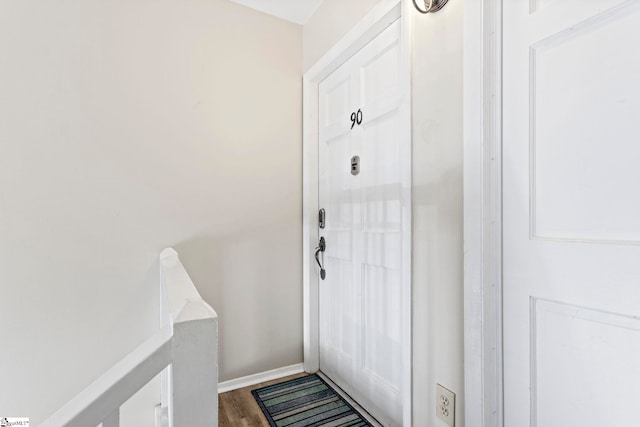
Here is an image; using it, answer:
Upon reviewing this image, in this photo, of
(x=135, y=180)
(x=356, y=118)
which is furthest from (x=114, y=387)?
(x=356, y=118)

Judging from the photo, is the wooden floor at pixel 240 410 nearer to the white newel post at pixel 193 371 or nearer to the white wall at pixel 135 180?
the white wall at pixel 135 180

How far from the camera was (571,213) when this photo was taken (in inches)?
33.9

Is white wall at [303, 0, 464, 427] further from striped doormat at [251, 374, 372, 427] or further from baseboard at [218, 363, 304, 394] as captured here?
baseboard at [218, 363, 304, 394]

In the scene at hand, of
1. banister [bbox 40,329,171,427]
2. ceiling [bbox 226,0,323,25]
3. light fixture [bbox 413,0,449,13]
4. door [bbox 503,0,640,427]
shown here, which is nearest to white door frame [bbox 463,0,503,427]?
door [bbox 503,0,640,427]

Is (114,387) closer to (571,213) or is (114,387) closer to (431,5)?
(571,213)

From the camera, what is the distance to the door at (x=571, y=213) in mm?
764

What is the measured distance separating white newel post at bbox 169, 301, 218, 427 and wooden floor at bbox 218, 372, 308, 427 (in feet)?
3.86

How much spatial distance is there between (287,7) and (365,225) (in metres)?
1.42

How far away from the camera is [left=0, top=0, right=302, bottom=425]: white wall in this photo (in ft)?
4.94

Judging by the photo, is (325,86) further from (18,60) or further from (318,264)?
(18,60)

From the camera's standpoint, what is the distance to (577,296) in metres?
0.84

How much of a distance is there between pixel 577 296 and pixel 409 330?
60 cm

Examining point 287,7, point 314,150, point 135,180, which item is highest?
point 287,7

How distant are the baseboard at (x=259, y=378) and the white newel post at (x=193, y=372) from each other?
148 centimetres
